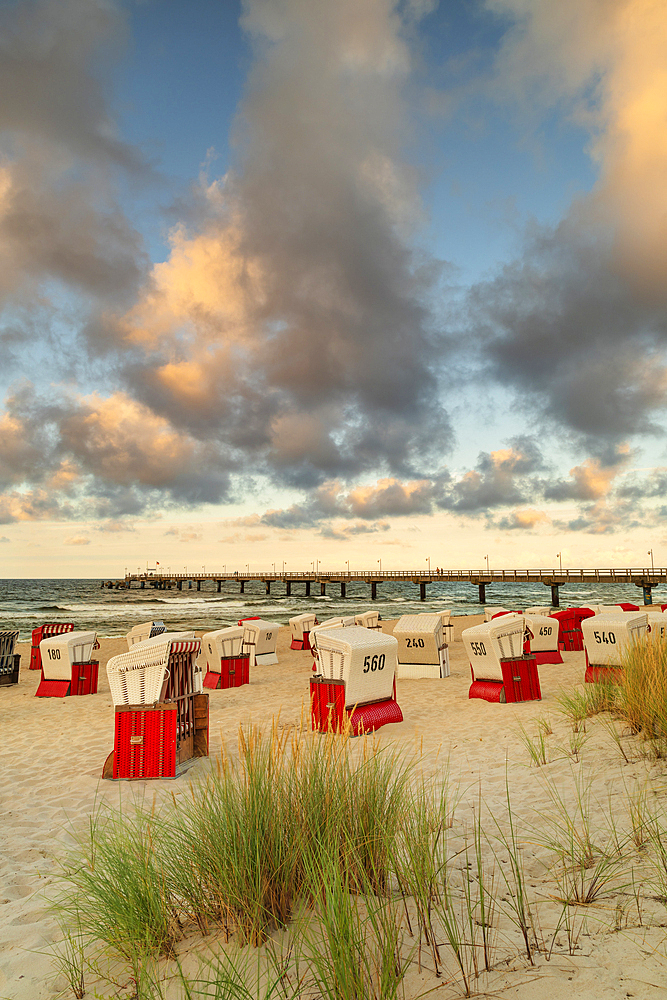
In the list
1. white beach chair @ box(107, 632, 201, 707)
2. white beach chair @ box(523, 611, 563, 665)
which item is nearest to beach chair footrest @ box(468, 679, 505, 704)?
white beach chair @ box(523, 611, 563, 665)

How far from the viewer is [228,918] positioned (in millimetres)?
2885

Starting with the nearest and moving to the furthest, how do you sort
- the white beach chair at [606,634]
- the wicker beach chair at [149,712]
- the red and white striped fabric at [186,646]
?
the wicker beach chair at [149,712]
the red and white striped fabric at [186,646]
the white beach chair at [606,634]

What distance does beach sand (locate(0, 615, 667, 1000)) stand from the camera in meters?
2.53

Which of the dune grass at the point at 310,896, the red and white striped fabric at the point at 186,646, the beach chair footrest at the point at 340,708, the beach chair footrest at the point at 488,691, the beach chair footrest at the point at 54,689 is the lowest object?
the beach chair footrest at the point at 54,689

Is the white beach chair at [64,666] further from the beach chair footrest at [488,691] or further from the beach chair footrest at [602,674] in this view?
the beach chair footrest at [602,674]

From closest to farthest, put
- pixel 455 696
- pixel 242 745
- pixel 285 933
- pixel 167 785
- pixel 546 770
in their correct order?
pixel 285 933 < pixel 242 745 < pixel 546 770 < pixel 167 785 < pixel 455 696

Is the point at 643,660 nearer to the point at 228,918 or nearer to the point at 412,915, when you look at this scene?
the point at 412,915

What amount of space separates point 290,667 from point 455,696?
7.86m

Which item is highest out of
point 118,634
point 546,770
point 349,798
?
point 349,798

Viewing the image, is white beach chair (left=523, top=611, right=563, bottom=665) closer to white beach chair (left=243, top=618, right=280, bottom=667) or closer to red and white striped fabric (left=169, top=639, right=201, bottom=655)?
white beach chair (left=243, top=618, right=280, bottom=667)

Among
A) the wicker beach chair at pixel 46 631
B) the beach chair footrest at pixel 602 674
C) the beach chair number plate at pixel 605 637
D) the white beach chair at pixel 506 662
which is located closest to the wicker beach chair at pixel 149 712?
the white beach chair at pixel 506 662

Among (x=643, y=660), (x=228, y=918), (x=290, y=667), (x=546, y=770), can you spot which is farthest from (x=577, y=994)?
(x=290, y=667)

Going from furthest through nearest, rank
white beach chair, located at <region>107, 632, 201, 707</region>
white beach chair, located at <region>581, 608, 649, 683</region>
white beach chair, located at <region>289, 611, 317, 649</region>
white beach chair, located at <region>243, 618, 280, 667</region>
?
white beach chair, located at <region>289, 611, 317, 649</region>
white beach chair, located at <region>243, 618, 280, 667</region>
white beach chair, located at <region>581, 608, 649, 683</region>
white beach chair, located at <region>107, 632, 201, 707</region>

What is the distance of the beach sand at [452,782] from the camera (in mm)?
2531
